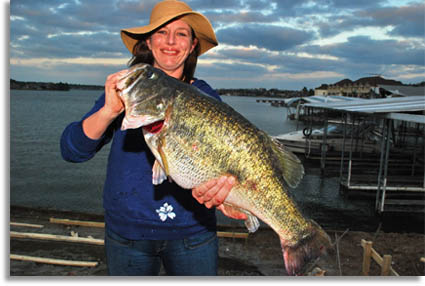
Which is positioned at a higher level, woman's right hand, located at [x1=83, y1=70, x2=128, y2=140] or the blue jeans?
woman's right hand, located at [x1=83, y1=70, x2=128, y2=140]

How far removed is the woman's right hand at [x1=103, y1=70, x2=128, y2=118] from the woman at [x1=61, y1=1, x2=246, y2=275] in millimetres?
130

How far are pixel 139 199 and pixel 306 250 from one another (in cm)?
121

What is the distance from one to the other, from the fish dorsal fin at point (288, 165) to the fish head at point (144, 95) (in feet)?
2.70

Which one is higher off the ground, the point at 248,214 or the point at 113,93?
the point at 113,93

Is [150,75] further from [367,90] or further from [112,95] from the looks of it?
[367,90]

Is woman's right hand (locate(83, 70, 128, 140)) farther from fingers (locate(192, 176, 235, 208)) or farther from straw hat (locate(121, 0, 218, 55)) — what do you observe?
fingers (locate(192, 176, 235, 208))

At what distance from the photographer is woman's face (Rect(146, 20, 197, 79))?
2.61 metres

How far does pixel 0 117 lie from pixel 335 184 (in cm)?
1648

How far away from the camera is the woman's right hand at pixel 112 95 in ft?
7.26

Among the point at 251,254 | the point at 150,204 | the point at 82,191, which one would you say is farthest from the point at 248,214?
the point at 82,191

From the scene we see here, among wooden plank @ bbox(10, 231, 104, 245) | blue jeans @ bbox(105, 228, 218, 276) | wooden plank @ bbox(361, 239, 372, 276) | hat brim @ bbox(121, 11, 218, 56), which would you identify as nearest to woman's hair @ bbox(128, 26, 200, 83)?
hat brim @ bbox(121, 11, 218, 56)

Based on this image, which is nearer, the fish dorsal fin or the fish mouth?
the fish mouth

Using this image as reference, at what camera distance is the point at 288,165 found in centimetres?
252

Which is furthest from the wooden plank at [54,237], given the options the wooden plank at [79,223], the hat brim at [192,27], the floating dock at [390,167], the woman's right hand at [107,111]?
the floating dock at [390,167]
